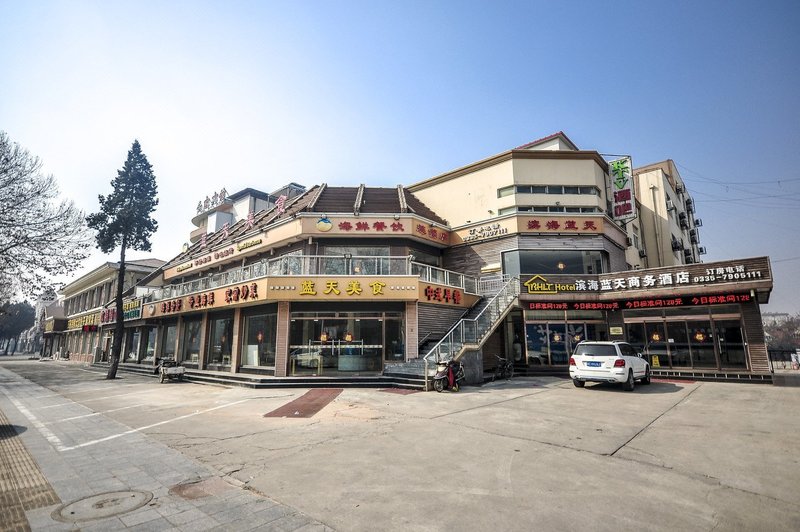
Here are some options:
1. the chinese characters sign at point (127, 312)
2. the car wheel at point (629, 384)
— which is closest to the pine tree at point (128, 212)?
the chinese characters sign at point (127, 312)

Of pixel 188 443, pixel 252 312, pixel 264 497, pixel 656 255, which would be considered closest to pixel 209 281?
pixel 252 312

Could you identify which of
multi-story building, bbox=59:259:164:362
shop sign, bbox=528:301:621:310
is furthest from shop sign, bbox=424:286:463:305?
multi-story building, bbox=59:259:164:362

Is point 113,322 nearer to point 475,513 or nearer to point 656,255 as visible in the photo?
point 475,513

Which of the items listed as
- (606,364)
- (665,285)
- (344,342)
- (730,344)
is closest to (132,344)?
(344,342)

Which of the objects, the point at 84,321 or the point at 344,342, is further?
the point at 84,321

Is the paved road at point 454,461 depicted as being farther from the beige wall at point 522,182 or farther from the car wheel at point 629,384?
the beige wall at point 522,182

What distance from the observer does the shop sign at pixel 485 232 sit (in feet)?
77.2

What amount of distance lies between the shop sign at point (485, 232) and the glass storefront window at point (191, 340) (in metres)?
18.4

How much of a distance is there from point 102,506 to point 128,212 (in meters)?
30.2

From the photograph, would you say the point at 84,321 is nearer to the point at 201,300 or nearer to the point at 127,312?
the point at 127,312

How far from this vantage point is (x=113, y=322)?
35.1m

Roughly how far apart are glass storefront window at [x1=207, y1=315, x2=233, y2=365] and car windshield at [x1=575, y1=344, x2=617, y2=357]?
18.4 meters

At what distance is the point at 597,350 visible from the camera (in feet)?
47.7

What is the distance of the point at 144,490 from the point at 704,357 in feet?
73.5
